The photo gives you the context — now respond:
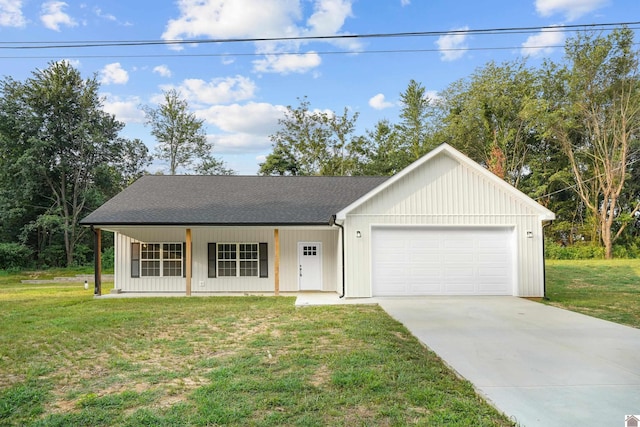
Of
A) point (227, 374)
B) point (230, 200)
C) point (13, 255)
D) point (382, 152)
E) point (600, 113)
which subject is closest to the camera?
point (227, 374)

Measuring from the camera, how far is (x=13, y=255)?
2423 cm

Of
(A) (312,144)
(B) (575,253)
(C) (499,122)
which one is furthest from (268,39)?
(C) (499,122)

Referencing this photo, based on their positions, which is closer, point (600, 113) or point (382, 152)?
point (600, 113)

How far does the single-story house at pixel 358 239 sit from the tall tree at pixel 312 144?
63.3 feet

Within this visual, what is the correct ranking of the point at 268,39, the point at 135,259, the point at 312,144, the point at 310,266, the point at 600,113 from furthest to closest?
the point at 312,144 < the point at 600,113 < the point at 135,259 < the point at 310,266 < the point at 268,39

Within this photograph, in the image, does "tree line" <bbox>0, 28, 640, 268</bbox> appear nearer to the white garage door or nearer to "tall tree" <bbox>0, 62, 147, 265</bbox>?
"tall tree" <bbox>0, 62, 147, 265</bbox>

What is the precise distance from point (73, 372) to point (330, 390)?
123 inches

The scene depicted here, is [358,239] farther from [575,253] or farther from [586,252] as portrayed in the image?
[586,252]

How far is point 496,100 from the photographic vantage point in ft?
103

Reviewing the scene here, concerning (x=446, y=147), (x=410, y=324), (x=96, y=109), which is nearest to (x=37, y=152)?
(x=96, y=109)

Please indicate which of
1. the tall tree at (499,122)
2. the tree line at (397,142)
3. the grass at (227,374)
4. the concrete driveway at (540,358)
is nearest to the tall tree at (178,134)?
the tree line at (397,142)

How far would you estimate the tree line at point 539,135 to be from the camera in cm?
2642

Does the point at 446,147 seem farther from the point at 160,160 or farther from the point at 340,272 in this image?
the point at 160,160

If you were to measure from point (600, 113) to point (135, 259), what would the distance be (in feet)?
92.3
